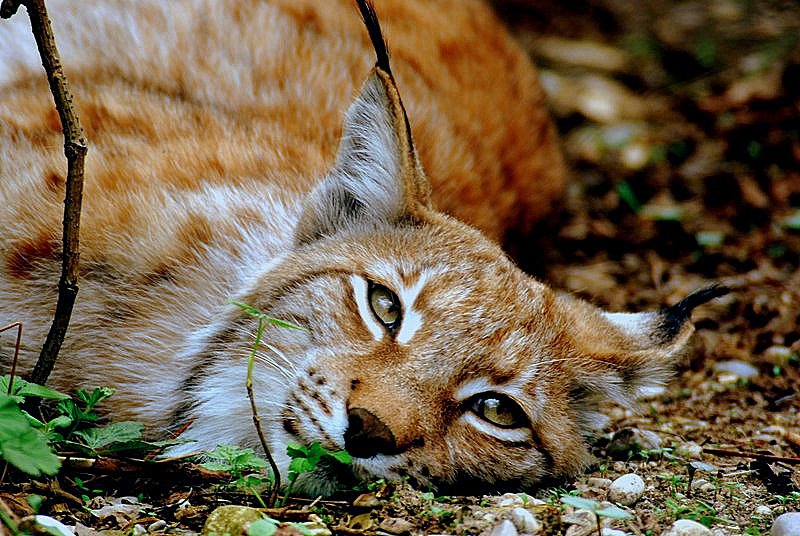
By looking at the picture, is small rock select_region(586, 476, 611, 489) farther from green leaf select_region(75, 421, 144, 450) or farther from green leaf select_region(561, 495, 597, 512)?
green leaf select_region(75, 421, 144, 450)

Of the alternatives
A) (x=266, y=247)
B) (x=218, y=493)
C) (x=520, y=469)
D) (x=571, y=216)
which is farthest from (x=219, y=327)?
(x=571, y=216)

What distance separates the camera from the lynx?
140 inches

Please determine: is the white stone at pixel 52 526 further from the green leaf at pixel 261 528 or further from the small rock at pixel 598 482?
the small rock at pixel 598 482

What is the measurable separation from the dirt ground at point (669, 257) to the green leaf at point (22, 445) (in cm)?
30

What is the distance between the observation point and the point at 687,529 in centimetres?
336

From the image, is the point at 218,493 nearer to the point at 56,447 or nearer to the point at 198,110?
the point at 56,447

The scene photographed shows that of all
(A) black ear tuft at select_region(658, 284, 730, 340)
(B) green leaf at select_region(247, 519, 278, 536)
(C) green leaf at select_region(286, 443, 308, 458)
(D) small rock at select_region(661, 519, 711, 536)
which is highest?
(A) black ear tuft at select_region(658, 284, 730, 340)

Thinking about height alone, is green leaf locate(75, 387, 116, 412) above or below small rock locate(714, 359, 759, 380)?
below

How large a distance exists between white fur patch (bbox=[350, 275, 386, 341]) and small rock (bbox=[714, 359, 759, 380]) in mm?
2341

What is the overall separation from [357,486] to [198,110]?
239cm

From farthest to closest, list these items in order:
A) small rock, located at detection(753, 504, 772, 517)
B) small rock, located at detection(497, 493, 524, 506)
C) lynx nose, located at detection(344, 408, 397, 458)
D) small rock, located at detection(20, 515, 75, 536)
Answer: small rock, located at detection(753, 504, 772, 517) < small rock, located at detection(497, 493, 524, 506) < lynx nose, located at detection(344, 408, 397, 458) < small rock, located at detection(20, 515, 75, 536)

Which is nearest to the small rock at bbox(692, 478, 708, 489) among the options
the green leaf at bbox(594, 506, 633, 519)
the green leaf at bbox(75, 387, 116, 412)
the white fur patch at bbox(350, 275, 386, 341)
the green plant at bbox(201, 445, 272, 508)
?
the green leaf at bbox(594, 506, 633, 519)

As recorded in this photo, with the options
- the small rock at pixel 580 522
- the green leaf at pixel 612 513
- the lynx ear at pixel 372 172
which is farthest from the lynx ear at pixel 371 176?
the green leaf at pixel 612 513

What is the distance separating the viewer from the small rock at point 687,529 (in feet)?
11.0
